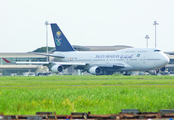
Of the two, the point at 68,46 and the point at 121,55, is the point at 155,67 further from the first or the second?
the point at 68,46

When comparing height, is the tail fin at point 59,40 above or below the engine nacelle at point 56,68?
above

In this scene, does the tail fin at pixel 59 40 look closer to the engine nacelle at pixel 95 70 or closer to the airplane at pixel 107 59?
the airplane at pixel 107 59

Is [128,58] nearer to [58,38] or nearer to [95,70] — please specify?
[95,70]

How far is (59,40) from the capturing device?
2704 inches

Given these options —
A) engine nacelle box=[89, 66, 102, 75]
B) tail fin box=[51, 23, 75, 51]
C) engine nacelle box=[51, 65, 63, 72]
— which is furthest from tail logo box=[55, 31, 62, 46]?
engine nacelle box=[89, 66, 102, 75]

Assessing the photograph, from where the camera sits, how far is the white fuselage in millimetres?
55094

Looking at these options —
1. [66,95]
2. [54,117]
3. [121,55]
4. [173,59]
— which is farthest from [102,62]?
[54,117]

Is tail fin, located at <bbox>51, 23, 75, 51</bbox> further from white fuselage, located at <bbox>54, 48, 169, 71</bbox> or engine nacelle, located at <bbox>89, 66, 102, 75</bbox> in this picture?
engine nacelle, located at <bbox>89, 66, 102, 75</bbox>

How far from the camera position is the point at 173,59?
91.9 m

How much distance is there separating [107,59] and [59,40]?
1245cm

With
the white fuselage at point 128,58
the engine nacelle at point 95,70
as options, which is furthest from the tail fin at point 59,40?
the engine nacelle at point 95,70

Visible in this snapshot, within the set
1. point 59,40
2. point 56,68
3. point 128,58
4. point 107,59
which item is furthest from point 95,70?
point 59,40

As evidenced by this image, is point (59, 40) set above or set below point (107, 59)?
above

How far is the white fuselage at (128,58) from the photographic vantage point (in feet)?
181
